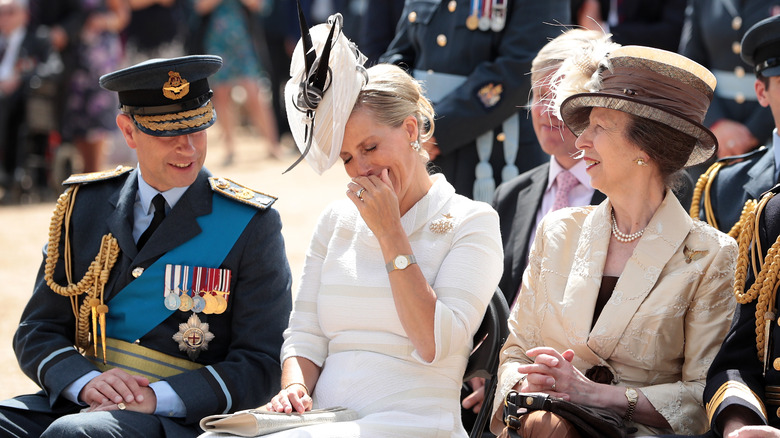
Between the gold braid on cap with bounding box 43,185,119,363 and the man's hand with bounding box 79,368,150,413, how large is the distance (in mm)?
191

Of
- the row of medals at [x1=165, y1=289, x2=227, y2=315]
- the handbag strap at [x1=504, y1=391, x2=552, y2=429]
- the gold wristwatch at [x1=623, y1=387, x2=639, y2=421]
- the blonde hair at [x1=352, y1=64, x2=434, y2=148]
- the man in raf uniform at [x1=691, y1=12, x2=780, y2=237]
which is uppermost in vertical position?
the blonde hair at [x1=352, y1=64, x2=434, y2=148]

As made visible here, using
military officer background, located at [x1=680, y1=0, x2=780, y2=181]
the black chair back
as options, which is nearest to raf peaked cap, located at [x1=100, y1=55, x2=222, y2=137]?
the black chair back

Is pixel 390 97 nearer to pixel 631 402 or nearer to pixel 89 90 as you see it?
pixel 631 402

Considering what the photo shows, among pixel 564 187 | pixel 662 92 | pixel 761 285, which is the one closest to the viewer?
pixel 761 285

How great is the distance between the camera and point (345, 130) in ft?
11.5

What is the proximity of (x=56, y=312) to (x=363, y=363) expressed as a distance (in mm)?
1189

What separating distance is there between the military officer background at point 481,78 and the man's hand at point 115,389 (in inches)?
71.6

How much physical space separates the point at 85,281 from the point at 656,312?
1946mm

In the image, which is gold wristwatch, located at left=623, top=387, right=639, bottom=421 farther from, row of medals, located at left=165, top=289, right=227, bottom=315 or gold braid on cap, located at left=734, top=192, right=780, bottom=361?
row of medals, located at left=165, top=289, right=227, bottom=315

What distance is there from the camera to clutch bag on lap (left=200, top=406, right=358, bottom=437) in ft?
10.3

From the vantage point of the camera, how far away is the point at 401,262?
327 centimetres

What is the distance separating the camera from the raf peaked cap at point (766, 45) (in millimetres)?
3977

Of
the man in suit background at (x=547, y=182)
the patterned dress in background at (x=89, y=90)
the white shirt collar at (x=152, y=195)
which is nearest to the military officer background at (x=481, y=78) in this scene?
the man in suit background at (x=547, y=182)

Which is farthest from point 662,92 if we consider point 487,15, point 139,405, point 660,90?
point 139,405
